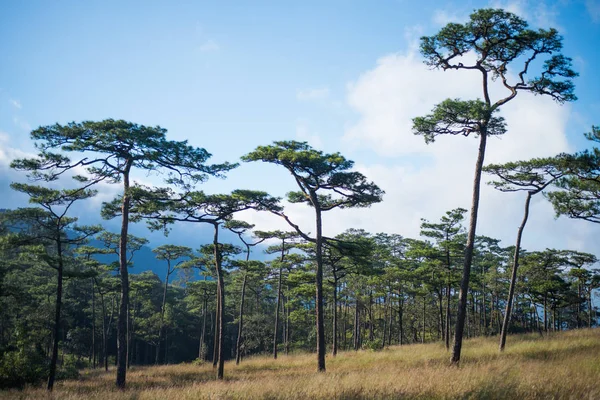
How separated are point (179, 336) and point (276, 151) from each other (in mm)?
50225

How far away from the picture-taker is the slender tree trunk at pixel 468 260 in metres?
12.3

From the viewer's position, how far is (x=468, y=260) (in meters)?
12.6

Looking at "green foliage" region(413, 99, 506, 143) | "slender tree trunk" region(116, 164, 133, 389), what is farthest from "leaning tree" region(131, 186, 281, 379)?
"green foliage" region(413, 99, 506, 143)

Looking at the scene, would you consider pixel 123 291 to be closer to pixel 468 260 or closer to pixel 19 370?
pixel 19 370

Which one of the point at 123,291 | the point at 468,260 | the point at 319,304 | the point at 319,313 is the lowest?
the point at 319,313

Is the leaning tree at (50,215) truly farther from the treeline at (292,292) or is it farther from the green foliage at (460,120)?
the green foliage at (460,120)

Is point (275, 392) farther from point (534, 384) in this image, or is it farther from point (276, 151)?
point (276, 151)

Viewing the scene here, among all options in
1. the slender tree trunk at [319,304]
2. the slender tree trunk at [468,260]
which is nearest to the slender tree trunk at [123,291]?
the slender tree trunk at [319,304]

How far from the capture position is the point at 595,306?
46344mm

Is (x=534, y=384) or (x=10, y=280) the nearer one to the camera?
(x=534, y=384)

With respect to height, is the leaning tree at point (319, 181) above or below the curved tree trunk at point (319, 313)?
above

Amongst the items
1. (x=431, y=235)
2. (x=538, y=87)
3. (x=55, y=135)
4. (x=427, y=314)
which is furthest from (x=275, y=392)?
(x=427, y=314)

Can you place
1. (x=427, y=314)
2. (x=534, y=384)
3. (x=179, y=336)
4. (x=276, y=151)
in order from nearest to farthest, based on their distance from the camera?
1. (x=534, y=384)
2. (x=276, y=151)
3. (x=427, y=314)
4. (x=179, y=336)

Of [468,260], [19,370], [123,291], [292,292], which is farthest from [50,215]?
[468,260]
